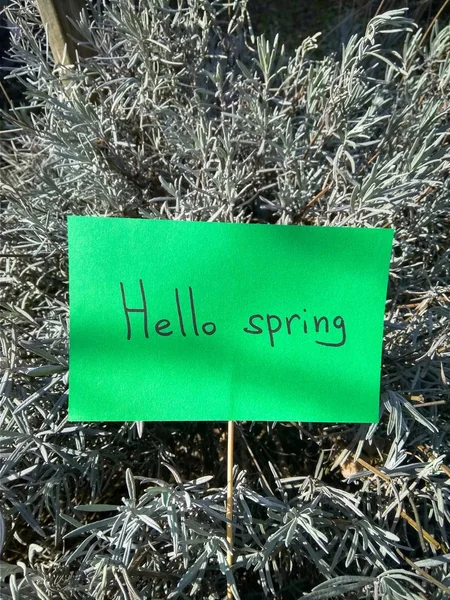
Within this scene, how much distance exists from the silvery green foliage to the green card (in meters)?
0.07

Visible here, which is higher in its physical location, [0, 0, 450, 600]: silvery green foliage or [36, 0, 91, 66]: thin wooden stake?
[36, 0, 91, 66]: thin wooden stake

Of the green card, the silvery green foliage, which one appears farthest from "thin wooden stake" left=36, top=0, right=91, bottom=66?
the green card

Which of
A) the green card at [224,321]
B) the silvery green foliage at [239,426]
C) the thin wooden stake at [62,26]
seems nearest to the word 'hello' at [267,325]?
the green card at [224,321]

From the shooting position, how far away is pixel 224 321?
2.43 feet

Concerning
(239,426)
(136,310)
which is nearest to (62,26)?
(136,310)

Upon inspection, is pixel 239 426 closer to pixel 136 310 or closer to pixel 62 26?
pixel 136 310

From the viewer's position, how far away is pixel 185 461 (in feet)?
3.10

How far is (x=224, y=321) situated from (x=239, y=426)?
20 cm

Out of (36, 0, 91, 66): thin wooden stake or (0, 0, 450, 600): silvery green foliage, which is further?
(36, 0, 91, 66): thin wooden stake

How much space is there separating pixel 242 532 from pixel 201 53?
0.72m

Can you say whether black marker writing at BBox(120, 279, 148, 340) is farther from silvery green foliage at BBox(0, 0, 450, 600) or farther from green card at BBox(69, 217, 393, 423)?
silvery green foliage at BBox(0, 0, 450, 600)

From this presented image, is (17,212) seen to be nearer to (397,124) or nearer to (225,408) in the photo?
(225,408)

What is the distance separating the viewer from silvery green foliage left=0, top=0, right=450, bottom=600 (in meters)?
0.73

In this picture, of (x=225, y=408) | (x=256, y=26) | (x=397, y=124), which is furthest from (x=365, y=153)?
(x=256, y=26)
